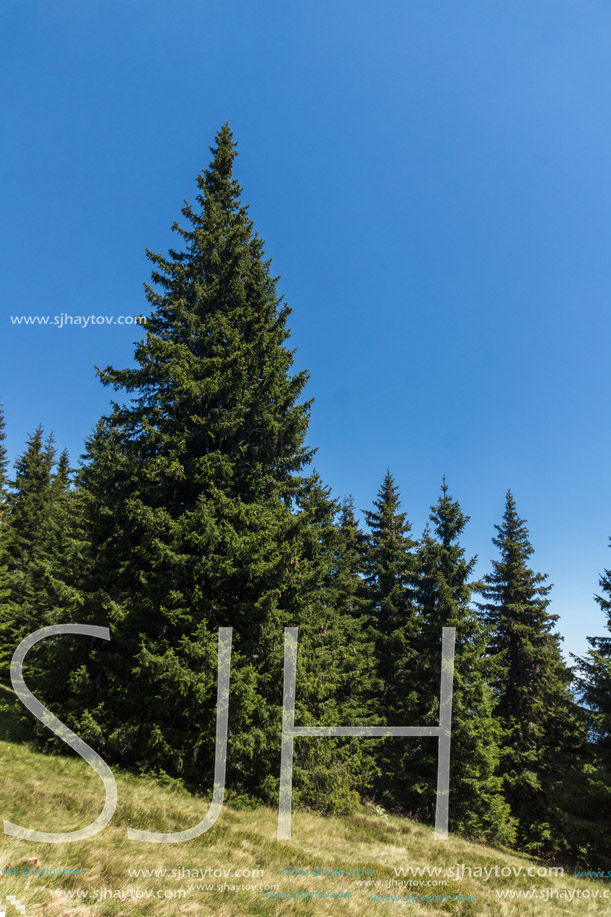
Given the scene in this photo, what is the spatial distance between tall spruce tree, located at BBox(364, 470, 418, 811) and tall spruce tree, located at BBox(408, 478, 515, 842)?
0.57 meters

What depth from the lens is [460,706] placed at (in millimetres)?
17578

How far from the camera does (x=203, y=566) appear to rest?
10.6m

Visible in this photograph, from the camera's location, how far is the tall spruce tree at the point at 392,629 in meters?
18.8

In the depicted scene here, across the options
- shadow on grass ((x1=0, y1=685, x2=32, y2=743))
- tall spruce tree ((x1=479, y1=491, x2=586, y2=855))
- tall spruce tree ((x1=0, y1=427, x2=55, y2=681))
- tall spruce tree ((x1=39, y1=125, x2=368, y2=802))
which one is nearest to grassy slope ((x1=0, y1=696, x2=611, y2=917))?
shadow on grass ((x1=0, y1=685, x2=32, y2=743))

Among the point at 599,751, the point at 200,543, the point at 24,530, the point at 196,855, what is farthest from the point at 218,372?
the point at 24,530

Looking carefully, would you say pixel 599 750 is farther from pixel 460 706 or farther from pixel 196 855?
pixel 196 855

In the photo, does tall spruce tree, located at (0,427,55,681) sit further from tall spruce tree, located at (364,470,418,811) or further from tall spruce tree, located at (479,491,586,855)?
tall spruce tree, located at (479,491,586,855)

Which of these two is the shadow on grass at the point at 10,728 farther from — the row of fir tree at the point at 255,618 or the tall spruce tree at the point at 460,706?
the tall spruce tree at the point at 460,706

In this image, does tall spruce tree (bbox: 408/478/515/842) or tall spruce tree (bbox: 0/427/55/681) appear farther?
tall spruce tree (bbox: 0/427/55/681)

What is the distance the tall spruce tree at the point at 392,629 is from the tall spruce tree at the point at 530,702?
401 centimetres

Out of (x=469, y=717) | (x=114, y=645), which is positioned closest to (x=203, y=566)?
(x=114, y=645)

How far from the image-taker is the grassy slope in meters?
5.14

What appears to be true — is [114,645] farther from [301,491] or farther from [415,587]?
[415,587]

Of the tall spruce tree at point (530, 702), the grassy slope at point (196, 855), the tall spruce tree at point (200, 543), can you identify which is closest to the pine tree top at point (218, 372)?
the tall spruce tree at point (200, 543)
